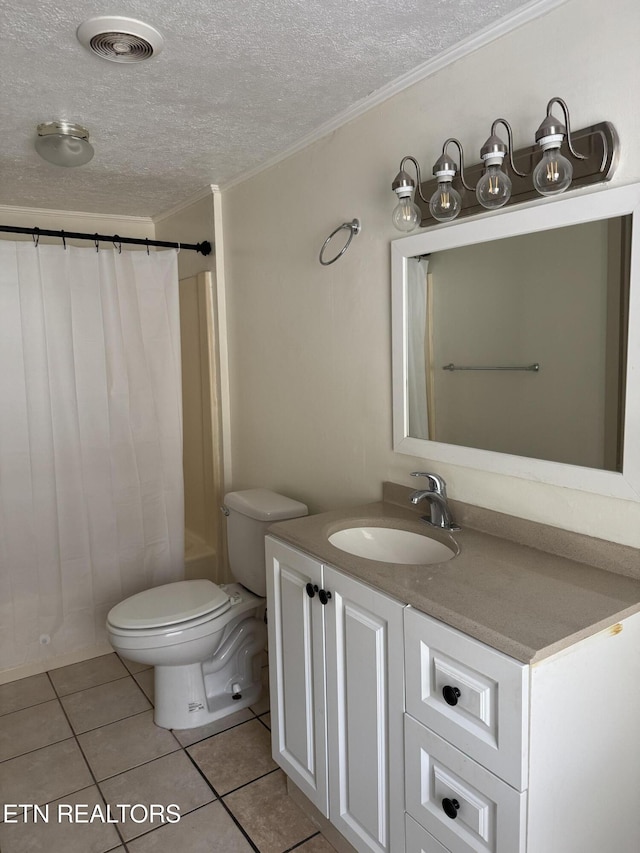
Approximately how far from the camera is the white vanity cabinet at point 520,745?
112 centimetres

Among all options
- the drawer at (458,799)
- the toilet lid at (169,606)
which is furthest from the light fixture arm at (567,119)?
the toilet lid at (169,606)

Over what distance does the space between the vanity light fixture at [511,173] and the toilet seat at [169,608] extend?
1471mm

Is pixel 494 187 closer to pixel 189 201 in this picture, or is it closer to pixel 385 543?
pixel 385 543

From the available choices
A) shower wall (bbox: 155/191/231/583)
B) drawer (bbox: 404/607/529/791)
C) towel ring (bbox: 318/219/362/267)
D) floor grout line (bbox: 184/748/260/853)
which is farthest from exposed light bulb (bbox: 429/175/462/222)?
floor grout line (bbox: 184/748/260/853)

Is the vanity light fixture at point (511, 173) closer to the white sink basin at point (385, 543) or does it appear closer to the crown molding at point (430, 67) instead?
the crown molding at point (430, 67)

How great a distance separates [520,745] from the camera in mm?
1100

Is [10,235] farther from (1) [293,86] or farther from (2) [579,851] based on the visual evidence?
(2) [579,851]

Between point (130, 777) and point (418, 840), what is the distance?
113cm

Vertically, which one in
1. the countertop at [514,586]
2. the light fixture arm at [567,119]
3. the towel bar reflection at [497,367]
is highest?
the light fixture arm at [567,119]

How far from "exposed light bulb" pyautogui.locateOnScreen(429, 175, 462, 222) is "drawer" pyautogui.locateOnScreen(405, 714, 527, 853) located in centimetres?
122

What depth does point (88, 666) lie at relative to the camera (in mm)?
2818

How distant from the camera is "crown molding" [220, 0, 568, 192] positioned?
1471mm

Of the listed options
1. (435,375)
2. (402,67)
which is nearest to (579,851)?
(435,375)

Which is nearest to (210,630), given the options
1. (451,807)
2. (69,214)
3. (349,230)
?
(451,807)
